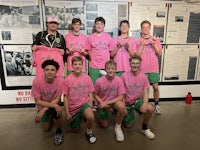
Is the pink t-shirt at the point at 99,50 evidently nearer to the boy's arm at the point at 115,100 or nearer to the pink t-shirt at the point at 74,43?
the pink t-shirt at the point at 74,43

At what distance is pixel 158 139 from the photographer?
7.97ft

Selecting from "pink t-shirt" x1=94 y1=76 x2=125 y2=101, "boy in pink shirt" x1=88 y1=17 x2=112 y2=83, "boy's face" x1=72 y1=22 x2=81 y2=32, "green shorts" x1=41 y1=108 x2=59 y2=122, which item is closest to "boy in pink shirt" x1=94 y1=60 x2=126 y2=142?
"pink t-shirt" x1=94 y1=76 x2=125 y2=101

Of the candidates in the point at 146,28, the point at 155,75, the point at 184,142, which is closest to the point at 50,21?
the point at 146,28

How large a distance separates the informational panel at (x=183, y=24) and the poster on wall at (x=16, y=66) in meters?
2.35

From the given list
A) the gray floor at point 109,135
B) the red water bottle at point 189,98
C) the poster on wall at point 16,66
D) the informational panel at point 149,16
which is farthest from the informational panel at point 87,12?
the red water bottle at point 189,98

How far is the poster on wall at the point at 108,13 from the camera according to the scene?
124 inches

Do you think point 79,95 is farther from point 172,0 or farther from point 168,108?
point 172,0

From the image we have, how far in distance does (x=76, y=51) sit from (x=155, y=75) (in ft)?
4.14

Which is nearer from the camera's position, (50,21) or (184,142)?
(184,142)

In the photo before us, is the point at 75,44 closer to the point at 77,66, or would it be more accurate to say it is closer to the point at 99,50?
the point at 99,50

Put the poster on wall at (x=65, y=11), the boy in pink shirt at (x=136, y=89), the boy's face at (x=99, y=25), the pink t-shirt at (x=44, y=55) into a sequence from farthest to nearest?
the poster on wall at (x=65, y=11) < the boy's face at (x=99, y=25) < the pink t-shirt at (x=44, y=55) < the boy in pink shirt at (x=136, y=89)

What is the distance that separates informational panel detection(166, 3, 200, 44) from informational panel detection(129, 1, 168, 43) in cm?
12

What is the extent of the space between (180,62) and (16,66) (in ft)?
9.13

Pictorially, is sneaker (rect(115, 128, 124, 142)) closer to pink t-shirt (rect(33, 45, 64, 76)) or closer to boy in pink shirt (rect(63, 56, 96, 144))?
boy in pink shirt (rect(63, 56, 96, 144))
